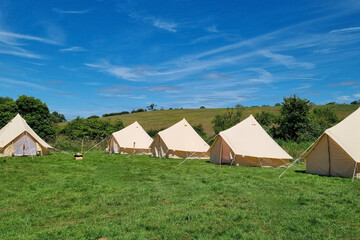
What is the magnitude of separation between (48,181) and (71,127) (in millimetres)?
31567

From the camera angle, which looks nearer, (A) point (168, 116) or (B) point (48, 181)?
(B) point (48, 181)

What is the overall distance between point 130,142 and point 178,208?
1778 cm

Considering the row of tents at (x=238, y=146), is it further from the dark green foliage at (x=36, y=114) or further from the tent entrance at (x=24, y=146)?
the dark green foliage at (x=36, y=114)

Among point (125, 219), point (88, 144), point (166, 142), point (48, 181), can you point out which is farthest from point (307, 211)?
point (88, 144)

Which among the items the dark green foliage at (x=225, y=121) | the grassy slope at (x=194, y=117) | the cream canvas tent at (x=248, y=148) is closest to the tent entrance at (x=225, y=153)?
the cream canvas tent at (x=248, y=148)

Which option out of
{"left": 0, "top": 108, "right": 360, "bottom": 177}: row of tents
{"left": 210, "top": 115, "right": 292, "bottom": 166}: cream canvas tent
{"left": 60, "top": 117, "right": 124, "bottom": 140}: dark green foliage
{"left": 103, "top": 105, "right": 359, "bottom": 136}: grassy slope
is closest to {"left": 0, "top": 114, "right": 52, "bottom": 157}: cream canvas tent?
{"left": 0, "top": 108, "right": 360, "bottom": 177}: row of tents

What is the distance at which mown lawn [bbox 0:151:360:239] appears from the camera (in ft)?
16.6

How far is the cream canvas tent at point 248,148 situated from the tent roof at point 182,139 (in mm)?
2870

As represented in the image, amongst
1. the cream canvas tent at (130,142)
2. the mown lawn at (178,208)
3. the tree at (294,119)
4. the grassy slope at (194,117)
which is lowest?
the mown lawn at (178,208)

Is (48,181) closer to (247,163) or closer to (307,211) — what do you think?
(307,211)

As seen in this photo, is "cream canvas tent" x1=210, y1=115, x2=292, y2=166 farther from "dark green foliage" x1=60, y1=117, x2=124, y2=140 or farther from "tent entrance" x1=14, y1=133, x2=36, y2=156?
"dark green foliage" x1=60, y1=117, x2=124, y2=140

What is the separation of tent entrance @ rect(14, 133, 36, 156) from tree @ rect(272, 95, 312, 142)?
21808 mm

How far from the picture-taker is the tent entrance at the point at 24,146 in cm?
1991

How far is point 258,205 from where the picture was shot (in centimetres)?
689
